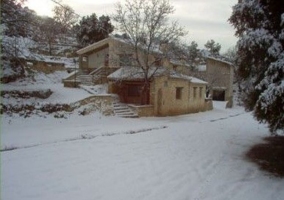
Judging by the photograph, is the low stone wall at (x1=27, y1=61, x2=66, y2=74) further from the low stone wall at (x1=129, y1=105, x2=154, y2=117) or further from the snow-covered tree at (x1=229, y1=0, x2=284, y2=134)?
the snow-covered tree at (x1=229, y1=0, x2=284, y2=134)

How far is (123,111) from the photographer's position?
2316cm

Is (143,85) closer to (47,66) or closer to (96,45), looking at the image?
(96,45)

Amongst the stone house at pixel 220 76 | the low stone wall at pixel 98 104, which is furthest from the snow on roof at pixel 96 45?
the stone house at pixel 220 76

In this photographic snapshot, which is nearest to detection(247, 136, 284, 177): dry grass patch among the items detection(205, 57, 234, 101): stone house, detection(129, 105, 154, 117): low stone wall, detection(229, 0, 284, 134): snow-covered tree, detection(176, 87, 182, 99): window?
detection(229, 0, 284, 134): snow-covered tree

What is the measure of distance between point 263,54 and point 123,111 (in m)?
13.8

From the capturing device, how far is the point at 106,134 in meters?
15.6

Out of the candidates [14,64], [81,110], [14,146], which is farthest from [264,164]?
[14,64]

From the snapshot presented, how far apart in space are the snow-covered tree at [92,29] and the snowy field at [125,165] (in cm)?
2620

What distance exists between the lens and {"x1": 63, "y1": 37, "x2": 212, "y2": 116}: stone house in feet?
82.5

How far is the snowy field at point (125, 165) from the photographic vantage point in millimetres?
8000

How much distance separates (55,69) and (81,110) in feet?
44.0

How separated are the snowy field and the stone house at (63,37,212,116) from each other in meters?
8.29

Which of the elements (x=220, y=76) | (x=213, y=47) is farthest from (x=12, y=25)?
(x=213, y=47)

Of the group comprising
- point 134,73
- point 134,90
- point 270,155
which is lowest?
point 270,155
